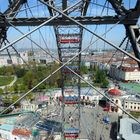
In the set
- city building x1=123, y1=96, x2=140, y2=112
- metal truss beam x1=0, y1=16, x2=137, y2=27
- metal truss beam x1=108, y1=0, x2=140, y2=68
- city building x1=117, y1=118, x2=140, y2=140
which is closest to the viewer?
metal truss beam x1=108, y1=0, x2=140, y2=68

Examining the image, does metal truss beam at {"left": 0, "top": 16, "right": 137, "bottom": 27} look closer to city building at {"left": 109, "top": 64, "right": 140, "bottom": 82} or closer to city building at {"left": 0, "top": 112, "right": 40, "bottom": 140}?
city building at {"left": 0, "top": 112, "right": 40, "bottom": 140}

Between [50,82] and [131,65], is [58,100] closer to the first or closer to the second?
[50,82]

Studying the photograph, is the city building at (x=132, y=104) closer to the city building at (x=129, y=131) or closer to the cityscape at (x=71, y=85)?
the cityscape at (x=71, y=85)

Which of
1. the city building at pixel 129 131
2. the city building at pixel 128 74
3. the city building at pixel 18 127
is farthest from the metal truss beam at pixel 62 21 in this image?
the city building at pixel 128 74

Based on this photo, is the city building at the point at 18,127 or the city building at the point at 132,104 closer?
the city building at the point at 18,127

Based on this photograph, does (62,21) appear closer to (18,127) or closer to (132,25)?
(132,25)

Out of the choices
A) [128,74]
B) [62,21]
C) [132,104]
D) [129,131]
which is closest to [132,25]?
[62,21]

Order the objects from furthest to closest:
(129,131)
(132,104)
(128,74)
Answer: (128,74) < (132,104) < (129,131)

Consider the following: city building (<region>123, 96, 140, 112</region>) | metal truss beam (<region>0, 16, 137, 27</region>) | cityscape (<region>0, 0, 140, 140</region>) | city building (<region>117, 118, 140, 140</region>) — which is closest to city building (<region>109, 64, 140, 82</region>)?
cityscape (<region>0, 0, 140, 140</region>)

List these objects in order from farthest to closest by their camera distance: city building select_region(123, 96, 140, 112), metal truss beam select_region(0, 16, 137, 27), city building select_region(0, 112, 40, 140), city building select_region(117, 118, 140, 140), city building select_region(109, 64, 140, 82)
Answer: city building select_region(109, 64, 140, 82) < city building select_region(123, 96, 140, 112) < city building select_region(0, 112, 40, 140) < city building select_region(117, 118, 140, 140) < metal truss beam select_region(0, 16, 137, 27)

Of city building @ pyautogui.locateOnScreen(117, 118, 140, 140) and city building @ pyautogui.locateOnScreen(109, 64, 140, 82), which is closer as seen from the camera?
city building @ pyautogui.locateOnScreen(117, 118, 140, 140)

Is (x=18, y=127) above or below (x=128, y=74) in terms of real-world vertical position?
below
